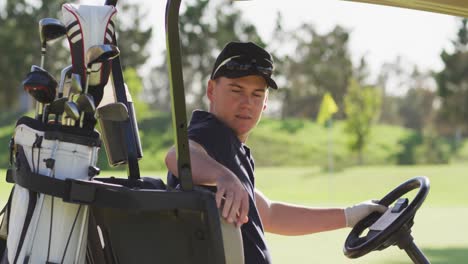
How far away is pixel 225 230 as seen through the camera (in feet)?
5.27

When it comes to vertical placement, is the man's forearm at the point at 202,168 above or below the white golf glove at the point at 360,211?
above

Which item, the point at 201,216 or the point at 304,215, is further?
the point at 304,215

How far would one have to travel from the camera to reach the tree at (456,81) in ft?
124

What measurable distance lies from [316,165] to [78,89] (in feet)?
101

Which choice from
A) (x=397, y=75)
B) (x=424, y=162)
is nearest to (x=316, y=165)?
(x=424, y=162)

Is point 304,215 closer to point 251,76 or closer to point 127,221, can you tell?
point 251,76

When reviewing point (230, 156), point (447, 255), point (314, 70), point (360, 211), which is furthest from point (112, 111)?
point (314, 70)

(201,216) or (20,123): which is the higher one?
(20,123)

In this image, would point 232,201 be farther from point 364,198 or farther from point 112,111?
point 364,198

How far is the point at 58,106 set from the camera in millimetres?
1596

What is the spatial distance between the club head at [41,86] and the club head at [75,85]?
1.7 inches

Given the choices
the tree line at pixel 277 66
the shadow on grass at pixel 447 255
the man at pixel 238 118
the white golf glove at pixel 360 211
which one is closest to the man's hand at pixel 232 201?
the man at pixel 238 118

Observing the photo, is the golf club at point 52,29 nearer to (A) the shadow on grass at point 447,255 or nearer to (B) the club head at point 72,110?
(B) the club head at point 72,110

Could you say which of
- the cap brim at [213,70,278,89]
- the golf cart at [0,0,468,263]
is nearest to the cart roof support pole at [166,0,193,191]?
the golf cart at [0,0,468,263]
